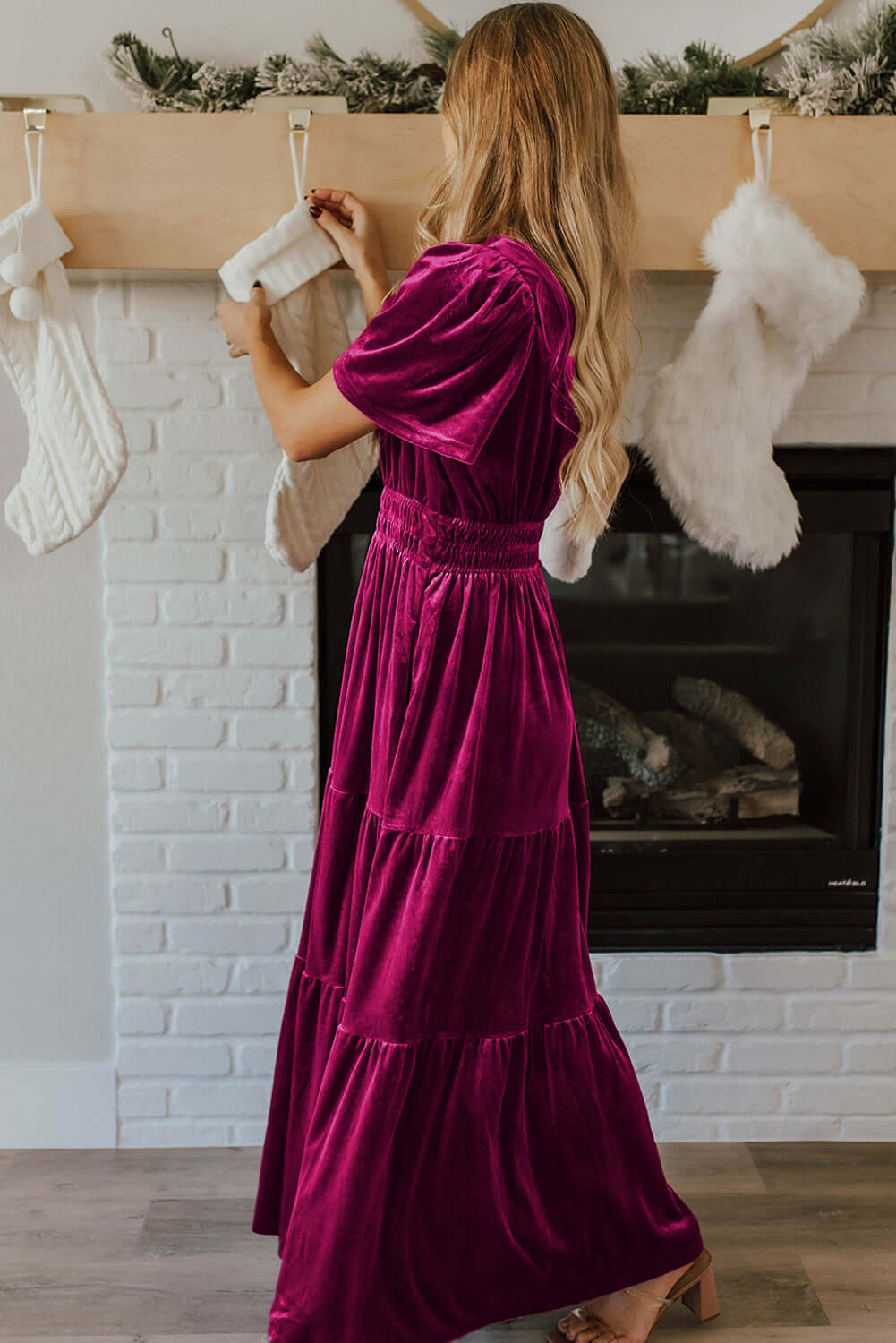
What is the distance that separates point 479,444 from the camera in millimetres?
Result: 1124

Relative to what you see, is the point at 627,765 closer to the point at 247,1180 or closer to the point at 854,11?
the point at 247,1180

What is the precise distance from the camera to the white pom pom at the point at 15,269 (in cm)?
142

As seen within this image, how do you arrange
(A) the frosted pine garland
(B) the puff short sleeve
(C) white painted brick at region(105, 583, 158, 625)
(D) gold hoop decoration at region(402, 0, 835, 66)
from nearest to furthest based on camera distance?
(B) the puff short sleeve, (A) the frosted pine garland, (D) gold hoop decoration at region(402, 0, 835, 66), (C) white painted brick at region(105, 583, 158, 625)

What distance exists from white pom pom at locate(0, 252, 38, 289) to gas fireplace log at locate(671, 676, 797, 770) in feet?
3.64

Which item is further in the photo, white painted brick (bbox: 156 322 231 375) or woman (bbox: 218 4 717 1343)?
white painted brick (bbox: 156 322 231 375)

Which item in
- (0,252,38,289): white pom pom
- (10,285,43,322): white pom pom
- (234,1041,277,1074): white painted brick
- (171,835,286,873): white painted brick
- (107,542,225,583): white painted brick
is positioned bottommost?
(234,1041,277,1074): white painted brick

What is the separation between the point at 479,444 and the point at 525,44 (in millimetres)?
410

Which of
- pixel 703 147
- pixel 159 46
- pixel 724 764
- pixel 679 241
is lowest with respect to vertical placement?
pixel 724 764

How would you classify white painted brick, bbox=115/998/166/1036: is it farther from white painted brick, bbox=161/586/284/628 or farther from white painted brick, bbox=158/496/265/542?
white painted brick, bbox=158/496/265/542

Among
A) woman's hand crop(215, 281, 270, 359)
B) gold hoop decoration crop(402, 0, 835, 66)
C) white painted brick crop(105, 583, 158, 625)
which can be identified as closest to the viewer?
woman's hand crop(215, 281, 270, 359)

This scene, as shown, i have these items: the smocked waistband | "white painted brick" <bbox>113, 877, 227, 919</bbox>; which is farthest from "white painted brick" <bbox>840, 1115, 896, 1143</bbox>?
the smocked waistband

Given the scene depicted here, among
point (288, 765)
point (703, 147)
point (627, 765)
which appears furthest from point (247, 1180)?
point (703, 147)

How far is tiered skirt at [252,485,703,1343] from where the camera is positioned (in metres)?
1.25

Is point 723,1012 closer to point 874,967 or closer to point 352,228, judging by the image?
point 874,967
